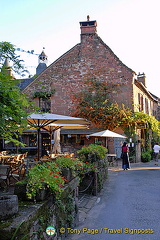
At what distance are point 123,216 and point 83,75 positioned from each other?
1340 cm

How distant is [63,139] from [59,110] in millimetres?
2303

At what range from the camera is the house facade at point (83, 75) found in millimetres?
16438

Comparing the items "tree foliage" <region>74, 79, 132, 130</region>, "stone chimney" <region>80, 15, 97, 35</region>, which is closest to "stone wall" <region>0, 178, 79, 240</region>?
"tree foliage" <region>74, 79, 132, 130</region>

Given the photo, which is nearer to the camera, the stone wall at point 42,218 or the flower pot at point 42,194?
the stone wall at point 42,218

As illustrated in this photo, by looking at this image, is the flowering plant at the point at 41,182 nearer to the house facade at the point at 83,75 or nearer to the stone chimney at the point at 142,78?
the house facade at the point at 83,75

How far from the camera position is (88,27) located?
17750 millimetres

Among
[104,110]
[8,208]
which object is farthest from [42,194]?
[104,110]

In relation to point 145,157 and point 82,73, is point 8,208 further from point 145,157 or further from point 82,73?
point 82,73

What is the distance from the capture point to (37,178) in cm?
323

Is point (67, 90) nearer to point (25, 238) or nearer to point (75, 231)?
point (75, 231)

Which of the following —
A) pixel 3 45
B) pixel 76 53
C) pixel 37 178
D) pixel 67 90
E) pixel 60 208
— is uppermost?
pixel 76 53

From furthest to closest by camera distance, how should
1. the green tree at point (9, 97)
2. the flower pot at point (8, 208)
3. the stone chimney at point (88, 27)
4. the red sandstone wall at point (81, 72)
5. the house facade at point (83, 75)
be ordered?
the stone chimney at point (88, 27), the red sandstone wall at point (81, 72), the house facade at point (83, 75), the green tree at point (9, 97), the flower pot at point (8, 208)

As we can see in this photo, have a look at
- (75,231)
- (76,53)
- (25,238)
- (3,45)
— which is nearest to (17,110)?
(3,45)

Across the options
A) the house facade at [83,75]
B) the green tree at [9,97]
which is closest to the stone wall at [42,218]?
the green tree at [9,97]
